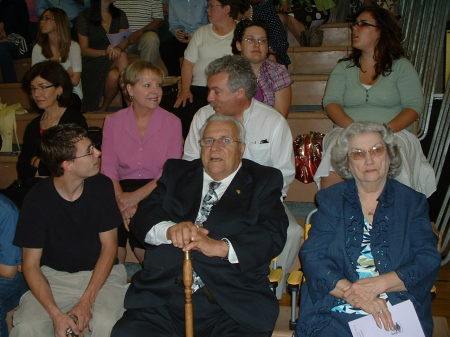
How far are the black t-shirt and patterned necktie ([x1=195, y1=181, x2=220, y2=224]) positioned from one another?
0.45m

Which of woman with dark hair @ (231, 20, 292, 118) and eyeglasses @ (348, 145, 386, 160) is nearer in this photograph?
eyeglasses @ (348, 145, 386, 160)

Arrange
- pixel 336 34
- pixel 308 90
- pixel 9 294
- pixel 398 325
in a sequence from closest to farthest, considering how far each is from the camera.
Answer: pixel 398 325, pixel 9 294, pixel 308 90, pixel 336 34

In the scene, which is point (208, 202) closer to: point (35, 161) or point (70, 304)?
point (70, 304)

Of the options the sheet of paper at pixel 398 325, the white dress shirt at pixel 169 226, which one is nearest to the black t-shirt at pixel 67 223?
the white dress shirt at pixel 169 226

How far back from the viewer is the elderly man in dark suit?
2197 mm

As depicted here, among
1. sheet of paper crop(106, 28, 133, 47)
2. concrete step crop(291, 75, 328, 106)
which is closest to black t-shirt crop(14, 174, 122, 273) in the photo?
concrete step crop(291, 75, 328, 106)

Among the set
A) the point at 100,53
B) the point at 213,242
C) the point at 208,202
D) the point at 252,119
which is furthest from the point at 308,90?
the point at 213,242

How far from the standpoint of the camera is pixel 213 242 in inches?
85.7

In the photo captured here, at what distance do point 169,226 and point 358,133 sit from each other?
933mm

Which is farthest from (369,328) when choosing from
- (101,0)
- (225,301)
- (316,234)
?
(101,0)

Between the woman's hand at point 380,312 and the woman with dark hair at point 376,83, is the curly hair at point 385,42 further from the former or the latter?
the woman's hand at point 380,312

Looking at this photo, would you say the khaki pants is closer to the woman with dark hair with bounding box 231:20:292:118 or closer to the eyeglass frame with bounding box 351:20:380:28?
the woman with dark hair with bounding box 231:20:292:118

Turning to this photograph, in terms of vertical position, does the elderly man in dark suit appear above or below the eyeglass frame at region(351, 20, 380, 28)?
below

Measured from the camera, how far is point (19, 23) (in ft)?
20.2
